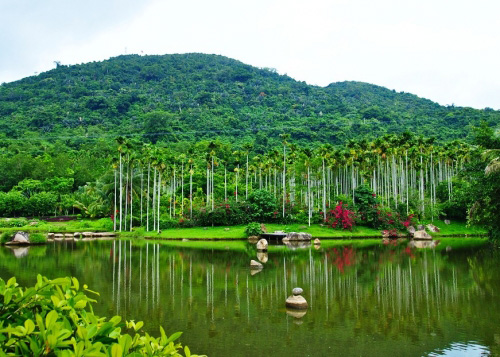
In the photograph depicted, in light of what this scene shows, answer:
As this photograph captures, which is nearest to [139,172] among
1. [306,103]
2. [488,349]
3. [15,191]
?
[15,191]

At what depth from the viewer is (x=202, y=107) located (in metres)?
125

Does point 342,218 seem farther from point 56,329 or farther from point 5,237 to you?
point 56,329

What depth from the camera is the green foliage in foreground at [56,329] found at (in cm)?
240

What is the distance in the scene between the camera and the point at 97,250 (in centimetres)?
3491

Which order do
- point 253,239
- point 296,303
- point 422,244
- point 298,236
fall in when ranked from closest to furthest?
1. point 296,303
2. point 422,244
3. point 298,236
4. point 253,239

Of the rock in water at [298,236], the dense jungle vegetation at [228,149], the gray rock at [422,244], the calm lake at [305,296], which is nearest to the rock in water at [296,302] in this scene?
the calm lake at [305,296]

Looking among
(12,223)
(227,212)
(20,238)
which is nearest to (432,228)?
(227,212)

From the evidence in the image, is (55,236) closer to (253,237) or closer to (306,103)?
(253,237)

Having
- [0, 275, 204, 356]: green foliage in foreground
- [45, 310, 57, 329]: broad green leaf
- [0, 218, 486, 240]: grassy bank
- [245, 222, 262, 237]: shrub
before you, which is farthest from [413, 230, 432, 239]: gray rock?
[45, 310, 57, 329]: broad green leaf

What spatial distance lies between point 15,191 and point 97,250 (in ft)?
122

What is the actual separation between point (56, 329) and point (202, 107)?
12568 cm

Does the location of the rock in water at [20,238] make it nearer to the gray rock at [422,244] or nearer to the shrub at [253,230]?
the shrub at [253,230]

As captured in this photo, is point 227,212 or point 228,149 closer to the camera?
point 227,212

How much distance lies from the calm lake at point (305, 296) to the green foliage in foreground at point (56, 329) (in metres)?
8.83
